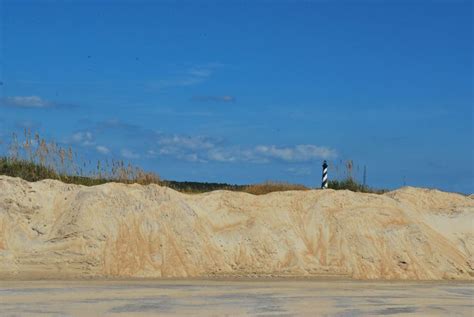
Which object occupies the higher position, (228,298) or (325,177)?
(325,177)

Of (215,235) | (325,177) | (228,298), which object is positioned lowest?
(228,298)

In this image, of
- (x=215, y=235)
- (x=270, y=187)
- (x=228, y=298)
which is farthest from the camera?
(x=270, y=187)

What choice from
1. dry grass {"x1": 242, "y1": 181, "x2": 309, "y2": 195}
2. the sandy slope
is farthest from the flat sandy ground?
dry grass {"x1": 242, "y1": 181, "x2": 309, "y2": 195}

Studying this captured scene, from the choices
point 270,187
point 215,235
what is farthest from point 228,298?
point 270,187

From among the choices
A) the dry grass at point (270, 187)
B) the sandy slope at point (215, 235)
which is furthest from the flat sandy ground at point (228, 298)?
the dry grass at point (270, 187)

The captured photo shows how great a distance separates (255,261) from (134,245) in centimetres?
351

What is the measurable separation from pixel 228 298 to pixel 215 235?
314 inches

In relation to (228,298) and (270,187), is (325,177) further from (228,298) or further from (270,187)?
(228,298)

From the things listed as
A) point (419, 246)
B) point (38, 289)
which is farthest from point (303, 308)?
point (419, 246)

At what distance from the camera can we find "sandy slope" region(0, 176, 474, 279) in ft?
72.9

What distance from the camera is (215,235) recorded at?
24.0 m

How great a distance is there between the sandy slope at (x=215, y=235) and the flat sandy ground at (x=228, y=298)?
228 centimetres

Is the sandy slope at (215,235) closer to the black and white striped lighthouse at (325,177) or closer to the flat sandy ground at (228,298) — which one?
the flat sandy ground at (228,298)

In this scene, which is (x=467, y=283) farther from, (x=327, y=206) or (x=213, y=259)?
(x=213, y=259)
